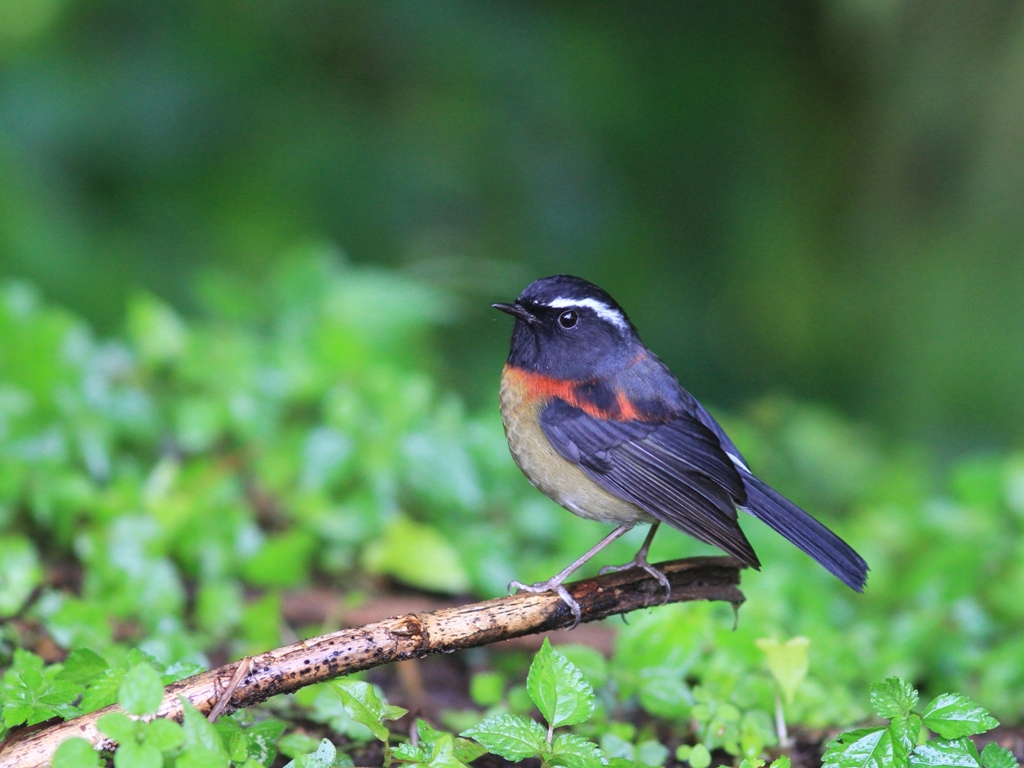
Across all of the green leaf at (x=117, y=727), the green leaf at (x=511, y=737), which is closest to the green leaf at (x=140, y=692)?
the green leaf at (x=117, y=727)

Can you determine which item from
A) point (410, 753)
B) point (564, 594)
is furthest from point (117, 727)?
point (564, 594)

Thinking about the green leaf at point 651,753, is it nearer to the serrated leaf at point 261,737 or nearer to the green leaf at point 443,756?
the green leaf at point 443,756

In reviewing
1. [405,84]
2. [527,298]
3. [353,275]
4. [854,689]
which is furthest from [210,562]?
[405,84]

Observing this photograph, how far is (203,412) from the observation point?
446 centimetres

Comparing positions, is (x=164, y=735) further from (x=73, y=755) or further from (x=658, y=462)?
(x=658, y=462)

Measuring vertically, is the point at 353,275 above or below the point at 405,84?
below

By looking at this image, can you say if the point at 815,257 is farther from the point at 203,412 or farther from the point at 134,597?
the point at 134,597

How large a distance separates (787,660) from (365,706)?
137 cm

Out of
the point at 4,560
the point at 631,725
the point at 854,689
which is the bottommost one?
the point at 631,725

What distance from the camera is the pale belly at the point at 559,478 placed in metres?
3.38

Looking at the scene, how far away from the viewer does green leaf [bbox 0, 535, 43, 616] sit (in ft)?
10.9

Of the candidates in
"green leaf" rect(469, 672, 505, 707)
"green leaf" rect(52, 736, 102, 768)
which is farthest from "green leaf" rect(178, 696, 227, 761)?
"green leaf" rect(469, 672, 505, 707)

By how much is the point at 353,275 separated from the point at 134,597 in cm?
257

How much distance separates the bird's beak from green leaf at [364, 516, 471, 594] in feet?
3.76
